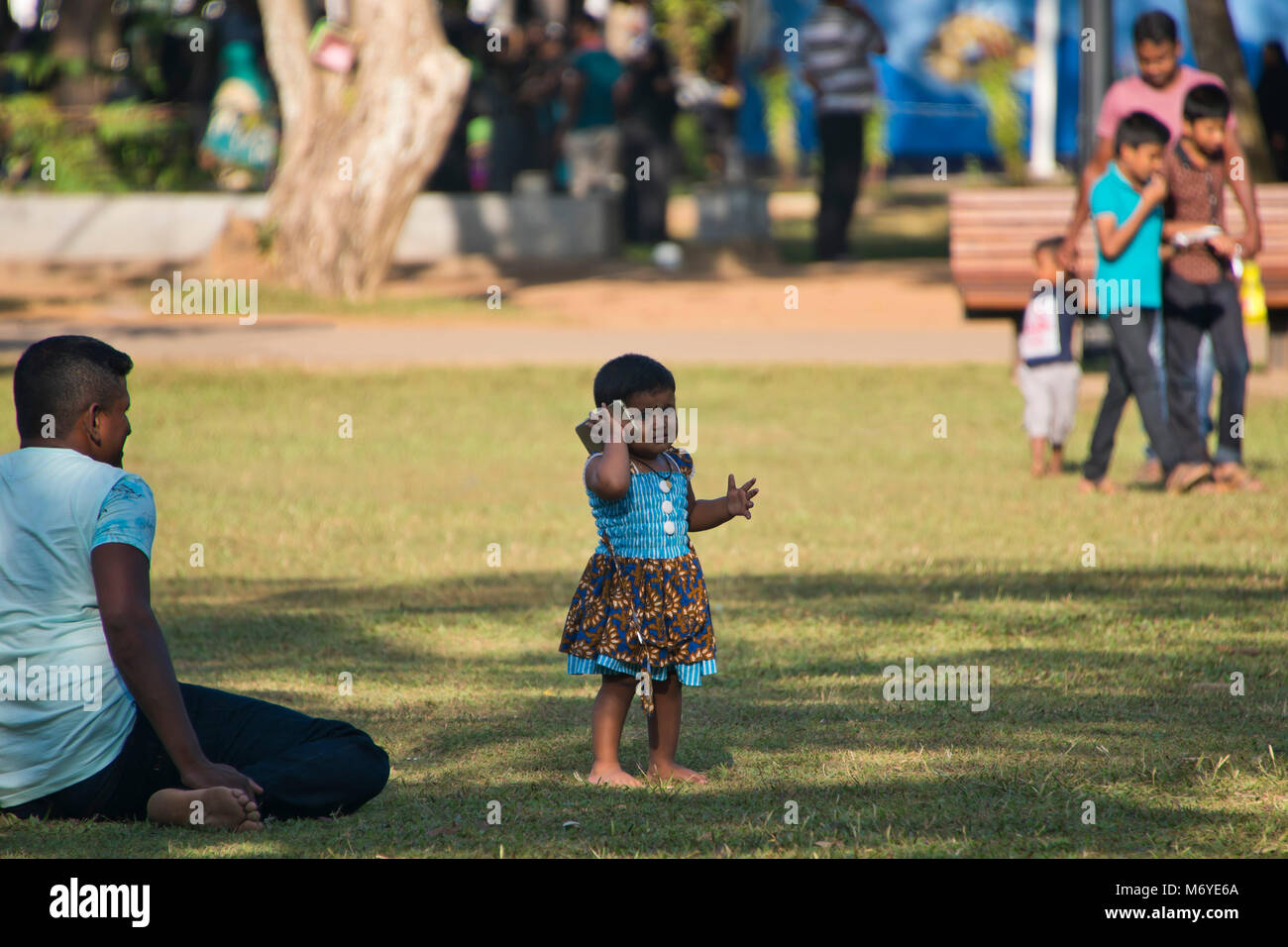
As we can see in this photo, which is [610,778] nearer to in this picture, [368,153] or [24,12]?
[368,153]

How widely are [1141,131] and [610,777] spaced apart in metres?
5.66

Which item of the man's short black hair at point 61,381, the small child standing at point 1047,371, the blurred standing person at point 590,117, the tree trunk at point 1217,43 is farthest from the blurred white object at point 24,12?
the man's short black hair at point 61,381

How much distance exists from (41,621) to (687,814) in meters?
1.62

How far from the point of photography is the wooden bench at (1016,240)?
1216 cm

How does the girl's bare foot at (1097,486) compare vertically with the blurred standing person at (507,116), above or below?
below

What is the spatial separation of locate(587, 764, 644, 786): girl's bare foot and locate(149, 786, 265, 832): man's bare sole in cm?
91

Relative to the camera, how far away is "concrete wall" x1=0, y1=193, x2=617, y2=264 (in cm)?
2052

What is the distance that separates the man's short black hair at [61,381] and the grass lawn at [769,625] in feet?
3.24

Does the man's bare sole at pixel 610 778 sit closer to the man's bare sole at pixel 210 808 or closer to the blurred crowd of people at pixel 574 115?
the man's bare sole at pixel 210 808

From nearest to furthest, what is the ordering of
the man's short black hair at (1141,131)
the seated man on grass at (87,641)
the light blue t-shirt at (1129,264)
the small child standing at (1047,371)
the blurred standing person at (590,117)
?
the seated man on grass at (87,641)
the man's short black hair at (1141,131)
the light blue t-shirt at (1129,264)
the small child standing at (1047,371)
the blurred standing person at (590,117)

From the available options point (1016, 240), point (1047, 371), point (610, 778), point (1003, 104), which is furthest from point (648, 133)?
point (610, 778)

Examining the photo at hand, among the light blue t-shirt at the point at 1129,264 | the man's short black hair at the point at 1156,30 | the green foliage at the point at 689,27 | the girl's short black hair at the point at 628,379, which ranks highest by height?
the green foliage at the point at 689,27

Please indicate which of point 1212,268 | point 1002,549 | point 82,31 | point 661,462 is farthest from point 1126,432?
point 82,31
